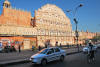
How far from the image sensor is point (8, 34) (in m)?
28.1

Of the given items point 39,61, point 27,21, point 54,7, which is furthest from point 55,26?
point 39,61

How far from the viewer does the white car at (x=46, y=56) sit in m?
9.38

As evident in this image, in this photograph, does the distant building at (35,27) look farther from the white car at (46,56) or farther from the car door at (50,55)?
the car door at (50,55)

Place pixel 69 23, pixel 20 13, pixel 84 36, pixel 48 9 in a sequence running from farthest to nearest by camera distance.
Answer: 1. pixel 84 36
2. pixel 69 23
3. pixel 48 9
4. pixel 20 13

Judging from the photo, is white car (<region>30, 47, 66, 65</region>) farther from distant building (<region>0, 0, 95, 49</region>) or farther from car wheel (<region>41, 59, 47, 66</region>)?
distant building (<region>0, 0, 95, 49</region>)

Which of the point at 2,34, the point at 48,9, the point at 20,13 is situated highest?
the point at 48,9

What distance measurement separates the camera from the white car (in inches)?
369

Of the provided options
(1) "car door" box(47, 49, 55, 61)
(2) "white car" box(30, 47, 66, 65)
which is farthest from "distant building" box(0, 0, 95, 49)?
(1) "car door" box(47, 49, 55, 61)

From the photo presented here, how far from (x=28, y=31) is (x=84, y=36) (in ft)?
149

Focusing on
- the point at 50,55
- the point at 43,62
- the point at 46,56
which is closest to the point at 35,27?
the point at 50,55

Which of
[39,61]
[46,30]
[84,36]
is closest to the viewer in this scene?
[39,61]

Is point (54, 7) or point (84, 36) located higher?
point (54, 7)

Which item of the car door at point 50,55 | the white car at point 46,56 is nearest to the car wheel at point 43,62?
the white car at point 46,56

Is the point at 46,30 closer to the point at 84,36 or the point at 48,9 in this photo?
the point at 48,9
